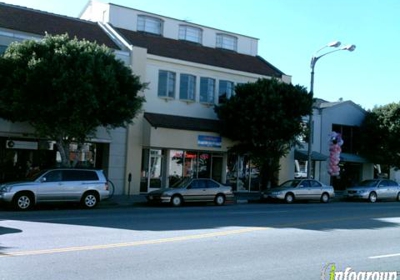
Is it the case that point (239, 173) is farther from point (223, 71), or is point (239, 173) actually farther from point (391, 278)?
point (391, 278)

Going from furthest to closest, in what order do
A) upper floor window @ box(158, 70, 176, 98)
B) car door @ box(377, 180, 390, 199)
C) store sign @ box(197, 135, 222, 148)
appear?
1. car door @ box(377, 180, 390, 199)
2. upper floor window @ box(158, 70, 176, 98)
3. store sign @ box(197, 135, 222, 148)

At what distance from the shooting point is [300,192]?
25641 mm

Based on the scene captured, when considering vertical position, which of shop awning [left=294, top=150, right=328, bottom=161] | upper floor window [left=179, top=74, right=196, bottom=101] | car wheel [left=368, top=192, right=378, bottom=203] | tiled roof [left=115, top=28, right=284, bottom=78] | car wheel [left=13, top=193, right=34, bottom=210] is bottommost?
car wheel [left=13, top=193, right=34, bottom=210]

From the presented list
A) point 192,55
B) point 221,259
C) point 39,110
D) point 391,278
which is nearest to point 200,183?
point 39,110

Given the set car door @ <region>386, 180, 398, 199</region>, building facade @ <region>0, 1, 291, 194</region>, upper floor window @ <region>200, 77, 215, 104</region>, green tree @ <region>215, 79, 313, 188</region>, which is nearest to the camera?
building facade @ <region>0, 1, 291, 194</region>

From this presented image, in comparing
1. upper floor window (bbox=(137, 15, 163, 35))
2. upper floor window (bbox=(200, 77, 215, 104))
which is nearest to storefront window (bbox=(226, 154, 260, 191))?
upper floor window (bbox=(200, 77, 215, 104))

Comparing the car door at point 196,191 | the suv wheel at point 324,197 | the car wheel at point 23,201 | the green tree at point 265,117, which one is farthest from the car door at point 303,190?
the car wheel at point 23,201

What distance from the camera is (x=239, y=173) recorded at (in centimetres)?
3006

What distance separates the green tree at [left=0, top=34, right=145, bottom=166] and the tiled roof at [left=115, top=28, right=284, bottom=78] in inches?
267

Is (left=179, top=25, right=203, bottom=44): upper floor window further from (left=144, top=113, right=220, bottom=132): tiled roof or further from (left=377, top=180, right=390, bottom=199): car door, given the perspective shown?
(left=377, top=180, right=390, bottom=199): car door

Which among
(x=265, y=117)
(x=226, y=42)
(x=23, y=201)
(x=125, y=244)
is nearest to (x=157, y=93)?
(x=265, y=117)

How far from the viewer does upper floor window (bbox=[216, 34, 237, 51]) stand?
32531mm

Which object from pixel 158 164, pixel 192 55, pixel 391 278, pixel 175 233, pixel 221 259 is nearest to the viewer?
pixel 391 278

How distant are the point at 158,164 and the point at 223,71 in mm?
6813
